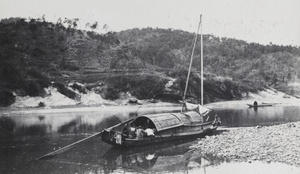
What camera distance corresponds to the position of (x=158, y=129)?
23953mm

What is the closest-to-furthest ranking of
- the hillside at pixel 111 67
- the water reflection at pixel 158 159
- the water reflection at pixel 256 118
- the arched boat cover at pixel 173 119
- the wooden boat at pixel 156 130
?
1. the water reflection at pixel 158 159
2. the wooden boat at pixel 156 130
3. the arched boat cover at pixel 173 119
4. the water reflection at pixel 256 118
5. the hillside at pixel 111 67

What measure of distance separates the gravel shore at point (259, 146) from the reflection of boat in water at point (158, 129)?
8.42 ft

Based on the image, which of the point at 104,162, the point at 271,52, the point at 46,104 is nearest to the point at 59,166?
the point at 104,162

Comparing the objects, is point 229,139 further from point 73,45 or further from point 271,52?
point 271,52

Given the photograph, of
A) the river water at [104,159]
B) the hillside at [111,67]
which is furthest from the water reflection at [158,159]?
the hillside at [111,67]

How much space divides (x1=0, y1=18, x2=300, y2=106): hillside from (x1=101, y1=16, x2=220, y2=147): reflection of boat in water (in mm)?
37256

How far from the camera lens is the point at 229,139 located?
73.1ft

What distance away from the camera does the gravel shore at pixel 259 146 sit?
56.7 ft

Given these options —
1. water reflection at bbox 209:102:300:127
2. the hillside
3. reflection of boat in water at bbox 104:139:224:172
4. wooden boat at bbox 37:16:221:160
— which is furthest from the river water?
the hillside

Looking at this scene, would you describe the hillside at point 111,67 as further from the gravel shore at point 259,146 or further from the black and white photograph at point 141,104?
the gravel shore at point 259,146

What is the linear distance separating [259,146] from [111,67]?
68968 mm

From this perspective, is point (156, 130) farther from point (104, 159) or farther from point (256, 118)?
point (256, 118)

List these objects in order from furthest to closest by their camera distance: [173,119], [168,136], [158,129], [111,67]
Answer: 1. [111,67]
2. [173,119]
3. [168,136]
4. [158,129]

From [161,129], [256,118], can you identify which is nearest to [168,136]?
[161,129]
